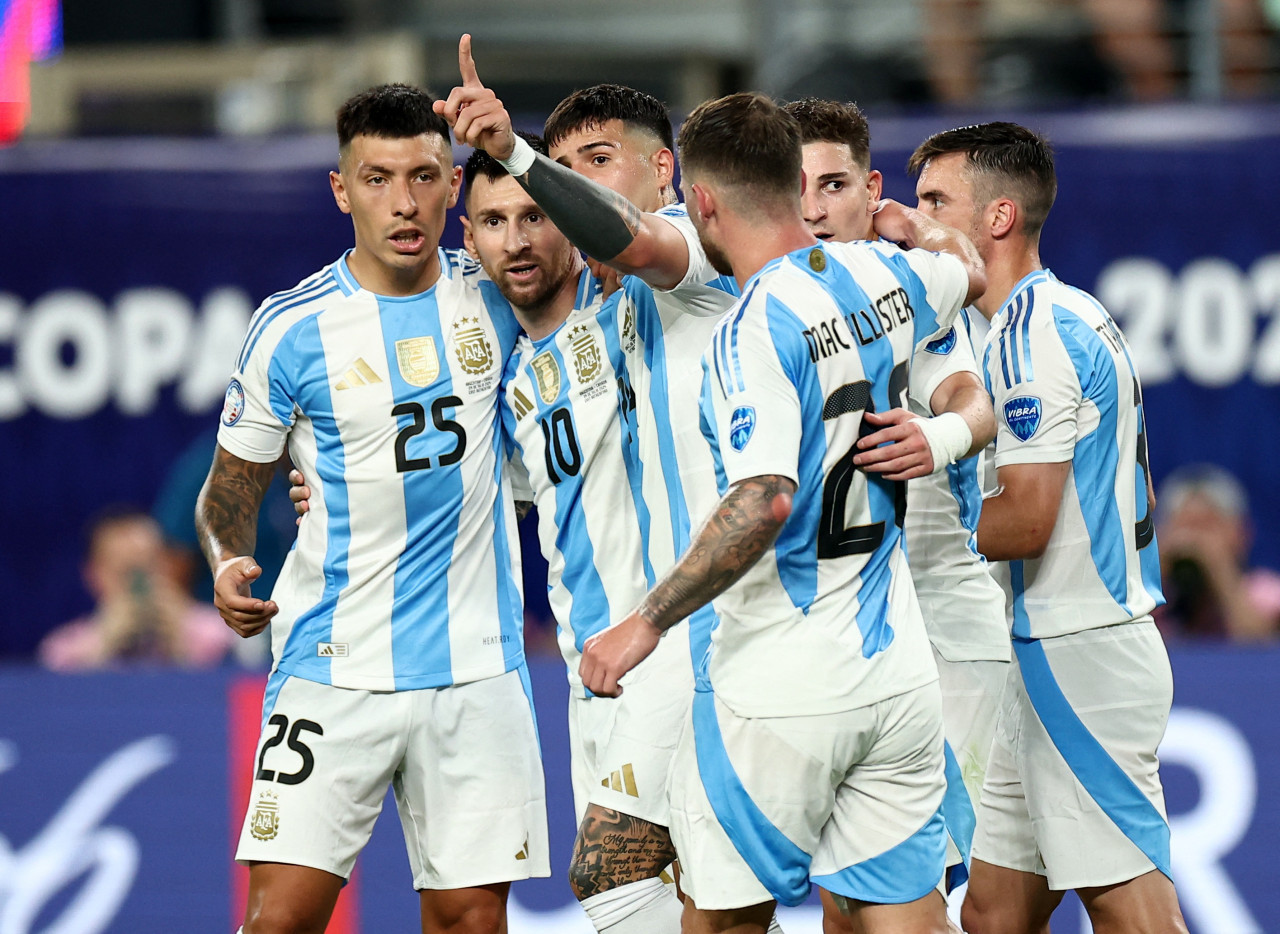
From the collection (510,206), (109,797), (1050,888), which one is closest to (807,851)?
(1050,888)

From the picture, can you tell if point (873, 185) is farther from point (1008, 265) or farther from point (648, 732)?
point (648, 732)

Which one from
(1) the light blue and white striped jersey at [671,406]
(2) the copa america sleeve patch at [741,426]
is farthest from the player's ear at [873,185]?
(2) the copa america sleeve patch at [741,426]

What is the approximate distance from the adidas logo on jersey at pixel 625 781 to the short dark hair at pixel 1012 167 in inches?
72.0

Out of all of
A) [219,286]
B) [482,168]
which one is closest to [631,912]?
[482,168]

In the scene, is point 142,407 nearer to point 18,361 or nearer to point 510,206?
point 18,361

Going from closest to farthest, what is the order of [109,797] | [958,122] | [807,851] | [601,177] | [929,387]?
[807,851] → [929,387] → [601,177] → [109,797] → [958,122]

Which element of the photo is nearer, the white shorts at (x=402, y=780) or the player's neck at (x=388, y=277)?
the white shorts at (x=402, y=780)

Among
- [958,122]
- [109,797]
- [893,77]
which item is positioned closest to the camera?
[109,797]

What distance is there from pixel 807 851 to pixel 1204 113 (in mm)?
5479

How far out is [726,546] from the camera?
3.31m

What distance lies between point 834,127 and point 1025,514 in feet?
3.86

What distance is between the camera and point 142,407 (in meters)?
7.98

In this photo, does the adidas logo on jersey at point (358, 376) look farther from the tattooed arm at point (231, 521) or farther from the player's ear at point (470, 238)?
the player's ear at point (470, 238)

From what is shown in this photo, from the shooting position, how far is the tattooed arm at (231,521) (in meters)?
3.99
